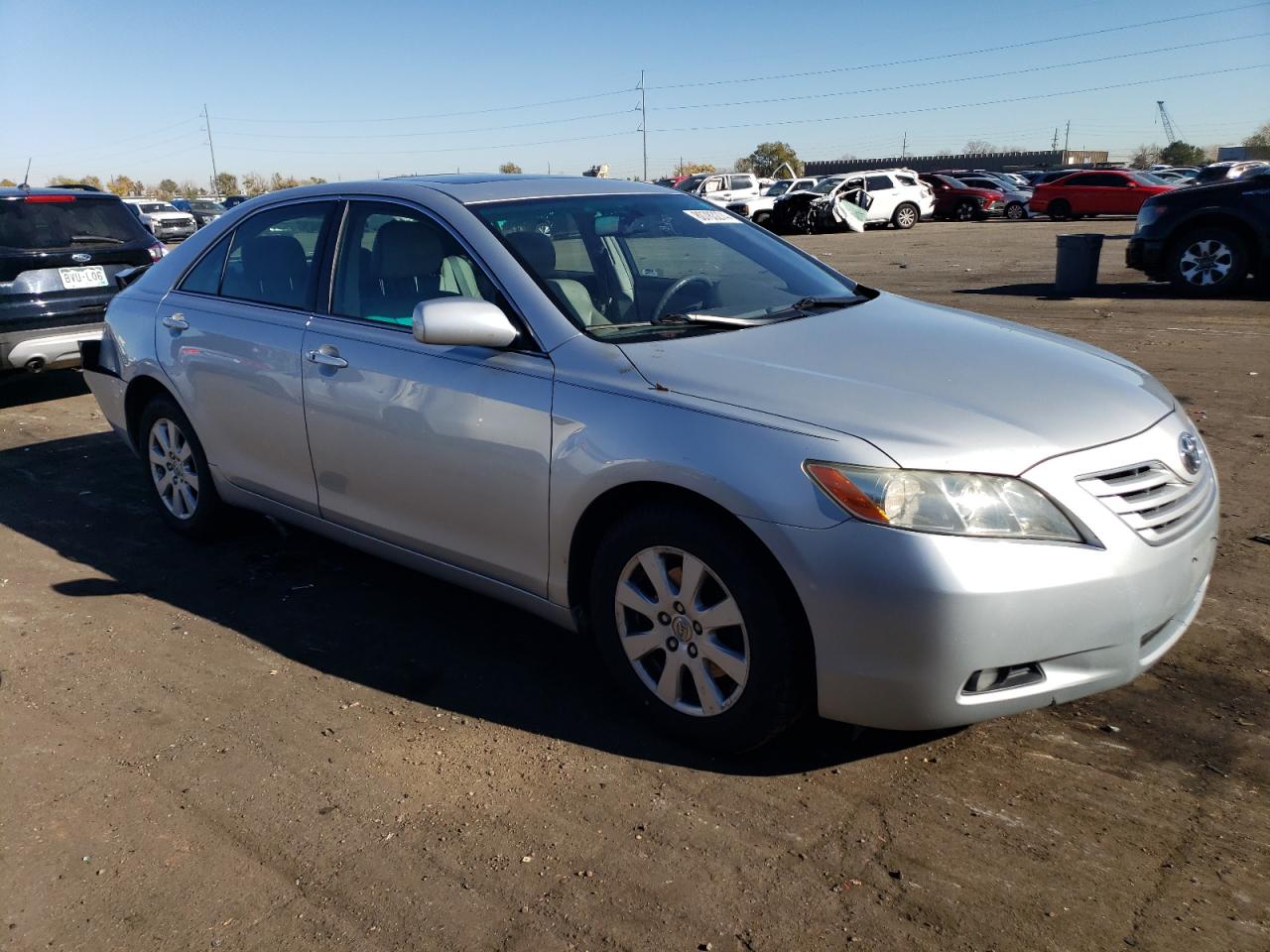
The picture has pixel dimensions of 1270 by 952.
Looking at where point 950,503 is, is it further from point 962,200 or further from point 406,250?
point 962,200

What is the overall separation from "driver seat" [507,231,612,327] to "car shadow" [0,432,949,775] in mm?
1284

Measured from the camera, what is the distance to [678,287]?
155 inches

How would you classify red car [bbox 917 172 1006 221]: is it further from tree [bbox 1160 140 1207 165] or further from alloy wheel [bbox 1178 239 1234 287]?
tree [bbox 1160 140 1207 165]

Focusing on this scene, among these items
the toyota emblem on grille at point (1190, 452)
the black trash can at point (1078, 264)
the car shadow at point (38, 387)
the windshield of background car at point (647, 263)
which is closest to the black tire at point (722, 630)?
the windshield of background car at point (647, 263)

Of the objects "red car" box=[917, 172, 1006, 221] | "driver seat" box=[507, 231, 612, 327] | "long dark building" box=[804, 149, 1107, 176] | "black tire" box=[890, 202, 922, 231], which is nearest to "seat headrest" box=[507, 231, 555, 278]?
"driver seat" box=[507, 231, 612, 327]

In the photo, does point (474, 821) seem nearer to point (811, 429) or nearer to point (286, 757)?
point (286, 757)

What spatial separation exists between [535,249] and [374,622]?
5.44 feet

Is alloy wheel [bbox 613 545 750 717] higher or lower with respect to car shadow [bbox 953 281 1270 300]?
higher

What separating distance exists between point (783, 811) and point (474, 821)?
33.7 inches

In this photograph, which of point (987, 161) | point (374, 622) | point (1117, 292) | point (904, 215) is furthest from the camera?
point (987, 161)

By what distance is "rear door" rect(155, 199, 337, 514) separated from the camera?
4.38 meters

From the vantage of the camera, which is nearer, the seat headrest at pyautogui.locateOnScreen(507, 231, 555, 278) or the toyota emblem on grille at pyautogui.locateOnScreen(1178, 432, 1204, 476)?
the toyota emblem on grille at pyautogui.locateOnScreen(1178, 432, 1204, 476)

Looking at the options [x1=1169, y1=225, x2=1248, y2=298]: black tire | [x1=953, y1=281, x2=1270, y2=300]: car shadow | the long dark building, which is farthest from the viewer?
the long dark building

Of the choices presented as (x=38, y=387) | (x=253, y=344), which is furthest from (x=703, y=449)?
(x=38, y=387)
